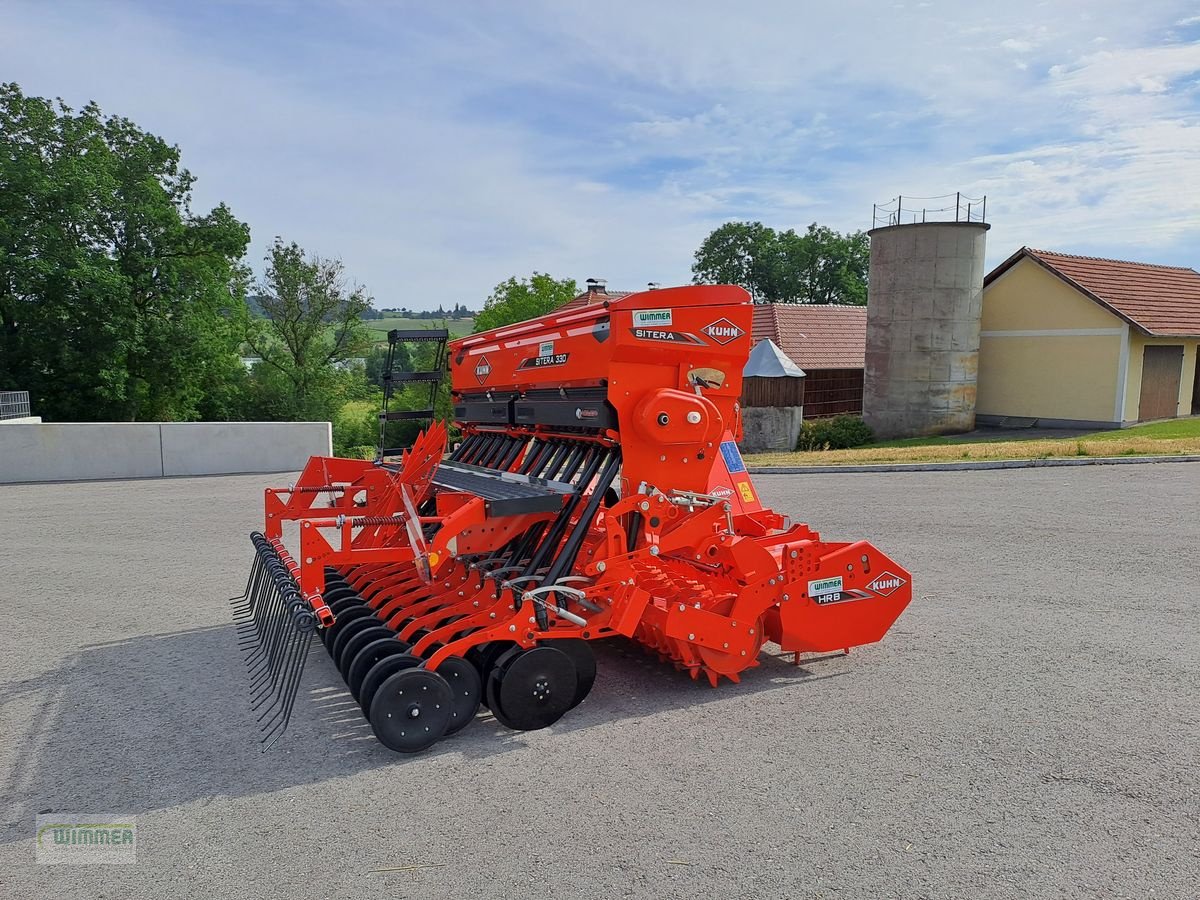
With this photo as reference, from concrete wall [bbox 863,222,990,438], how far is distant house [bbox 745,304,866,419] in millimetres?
3173

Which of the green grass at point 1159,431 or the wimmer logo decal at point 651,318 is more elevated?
the wimmer logo decal at point 651,318

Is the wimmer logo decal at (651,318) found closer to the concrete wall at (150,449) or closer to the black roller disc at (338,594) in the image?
the black roller disc at (338,594)

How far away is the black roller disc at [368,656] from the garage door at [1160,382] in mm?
25327

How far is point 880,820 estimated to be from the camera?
12.2 ft

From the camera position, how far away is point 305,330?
36.5 meters

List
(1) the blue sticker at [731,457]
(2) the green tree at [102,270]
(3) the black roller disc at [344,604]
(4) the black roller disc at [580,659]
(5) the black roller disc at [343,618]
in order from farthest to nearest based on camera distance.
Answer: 1. (2) the green tree at [102,270]
2. (1) the blue sticker at [731,457]
3. (3) the black roller disc at [344,604]
4. (5) the black roller disc at [343,618]
5. (4) the black roller disc at [580,659]

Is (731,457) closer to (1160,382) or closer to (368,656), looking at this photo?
(368,656)

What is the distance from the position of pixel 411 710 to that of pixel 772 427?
20.9 metres

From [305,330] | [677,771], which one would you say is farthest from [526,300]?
[677,771]

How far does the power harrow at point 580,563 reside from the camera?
4672 mm

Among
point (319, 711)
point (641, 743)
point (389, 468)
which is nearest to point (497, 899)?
point (641, 743)

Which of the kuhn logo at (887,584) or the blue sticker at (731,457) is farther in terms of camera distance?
the blue sticker at (731,457)

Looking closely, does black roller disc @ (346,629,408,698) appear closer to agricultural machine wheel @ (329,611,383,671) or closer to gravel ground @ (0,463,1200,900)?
gravel ground @ (0,463,1200,900)

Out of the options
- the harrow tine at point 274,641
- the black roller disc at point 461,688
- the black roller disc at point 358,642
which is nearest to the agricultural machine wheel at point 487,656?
the black roller disc at point 461,688
